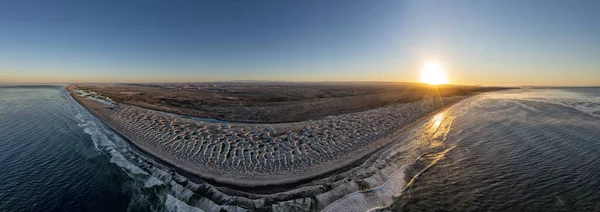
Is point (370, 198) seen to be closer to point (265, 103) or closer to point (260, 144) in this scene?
point (260, 144)

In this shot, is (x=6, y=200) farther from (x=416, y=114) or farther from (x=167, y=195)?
(x=416, y=114)

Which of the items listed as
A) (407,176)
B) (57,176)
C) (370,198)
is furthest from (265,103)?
(370,198)

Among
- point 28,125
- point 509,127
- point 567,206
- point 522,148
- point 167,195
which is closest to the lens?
point 567,206

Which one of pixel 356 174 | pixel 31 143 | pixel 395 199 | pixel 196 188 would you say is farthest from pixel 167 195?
pixel 31 143

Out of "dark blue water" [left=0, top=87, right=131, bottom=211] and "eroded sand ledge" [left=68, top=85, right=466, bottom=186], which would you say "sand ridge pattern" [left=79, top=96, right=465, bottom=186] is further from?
"dark blue water" [left=0, top=87, right=131, bottom=211]

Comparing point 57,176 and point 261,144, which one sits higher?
point 261,144

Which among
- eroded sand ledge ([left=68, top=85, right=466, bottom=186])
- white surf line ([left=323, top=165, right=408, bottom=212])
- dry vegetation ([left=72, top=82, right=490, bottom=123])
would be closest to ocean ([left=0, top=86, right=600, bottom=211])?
white surf line ([left=323, top=165, right=408, bottom=212])
